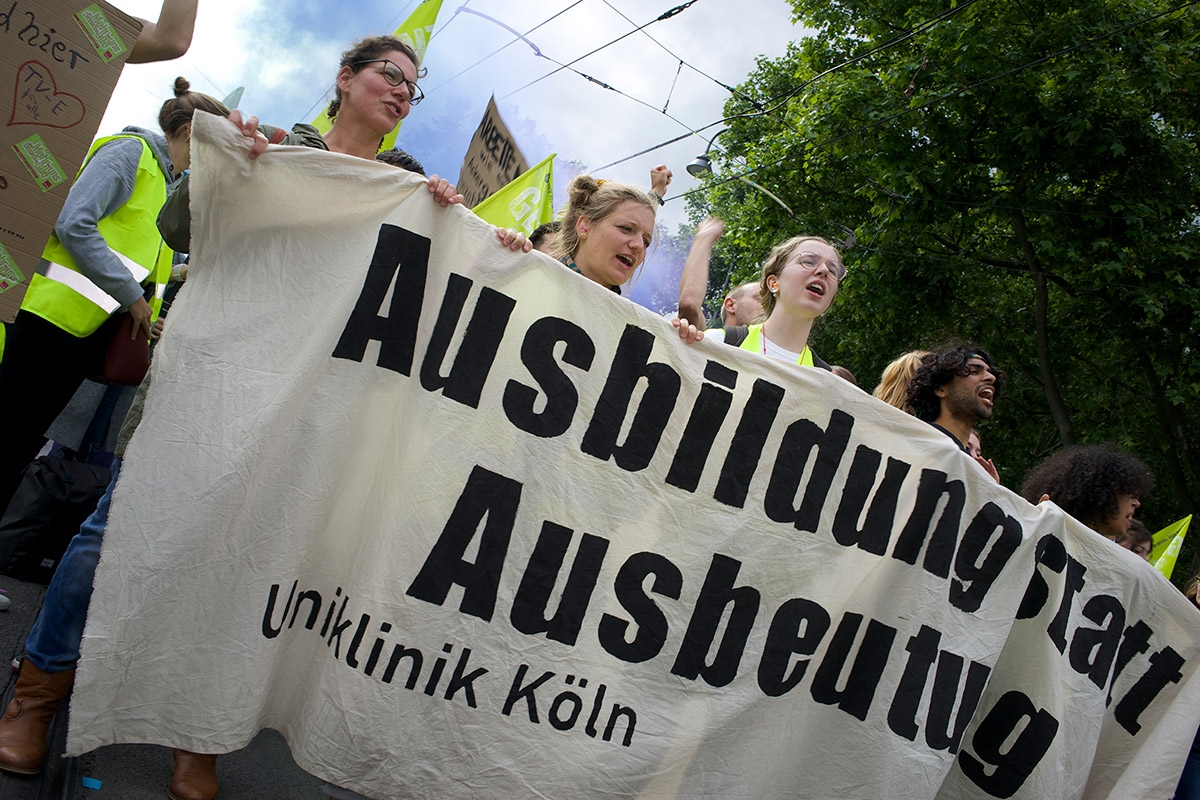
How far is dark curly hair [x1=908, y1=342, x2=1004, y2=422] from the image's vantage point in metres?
3.60

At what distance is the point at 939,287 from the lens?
13.3 meters

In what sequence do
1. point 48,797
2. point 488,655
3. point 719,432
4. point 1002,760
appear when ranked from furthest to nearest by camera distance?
1. point 1002,760
2. point 719,432
3. point 488,655
4. point 48,797

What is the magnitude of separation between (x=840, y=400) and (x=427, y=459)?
123 cm

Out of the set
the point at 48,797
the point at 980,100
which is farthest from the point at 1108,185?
A: the point at 48,797

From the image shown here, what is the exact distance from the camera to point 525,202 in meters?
6.17

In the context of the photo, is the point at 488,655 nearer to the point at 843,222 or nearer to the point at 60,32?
the point at 60,32

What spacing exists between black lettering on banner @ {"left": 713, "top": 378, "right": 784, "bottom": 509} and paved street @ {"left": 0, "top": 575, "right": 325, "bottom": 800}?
4.82 ft

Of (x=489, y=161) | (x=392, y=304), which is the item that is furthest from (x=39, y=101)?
(x=489, y=161)

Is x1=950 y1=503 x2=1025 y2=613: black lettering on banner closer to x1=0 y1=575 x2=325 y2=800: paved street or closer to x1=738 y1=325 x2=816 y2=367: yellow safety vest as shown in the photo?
x1=738 y1=325 x2=816 y2=367: yellow safety vest

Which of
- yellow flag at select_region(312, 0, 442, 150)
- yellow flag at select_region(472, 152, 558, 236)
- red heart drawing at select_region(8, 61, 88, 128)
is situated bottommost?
red heart drawing at select_region(8, 61, 88, 128)

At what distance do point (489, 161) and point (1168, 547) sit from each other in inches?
215

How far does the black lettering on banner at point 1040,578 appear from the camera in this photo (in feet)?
9.52

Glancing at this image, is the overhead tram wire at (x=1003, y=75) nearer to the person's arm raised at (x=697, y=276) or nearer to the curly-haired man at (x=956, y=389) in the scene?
the curly-haired man at (x=956, y=389)

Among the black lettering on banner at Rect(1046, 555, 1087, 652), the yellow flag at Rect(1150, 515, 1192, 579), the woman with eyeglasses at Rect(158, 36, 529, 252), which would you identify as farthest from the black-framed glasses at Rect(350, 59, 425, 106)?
the yellow flag at Rect(1150, 515, 1192, 579)
